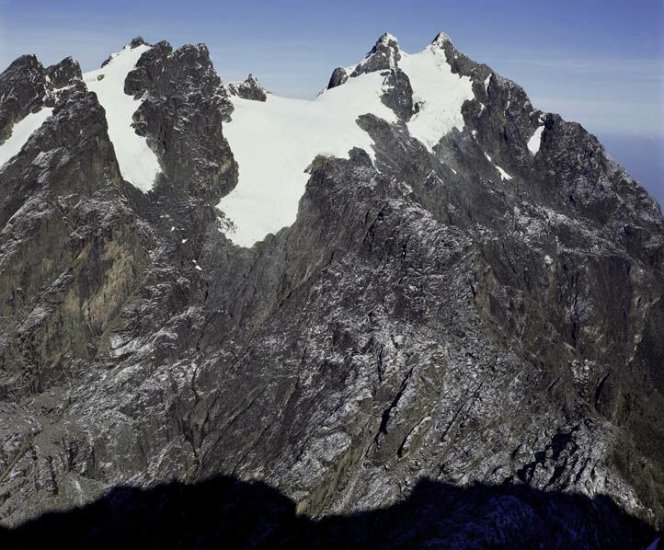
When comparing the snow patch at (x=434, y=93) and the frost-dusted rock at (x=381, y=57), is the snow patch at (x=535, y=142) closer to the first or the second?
the snow patch at (x=434, y=93)

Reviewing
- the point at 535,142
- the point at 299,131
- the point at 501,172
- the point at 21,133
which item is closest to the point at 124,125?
the point at 21,133

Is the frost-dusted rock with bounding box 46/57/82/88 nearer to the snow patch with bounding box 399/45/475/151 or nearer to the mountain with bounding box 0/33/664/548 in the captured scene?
the mountain with bounding box 0/33/664/548

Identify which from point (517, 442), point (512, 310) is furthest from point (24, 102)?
point (517, 442)

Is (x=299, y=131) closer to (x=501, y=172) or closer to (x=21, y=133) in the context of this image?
(x=21, y=133)

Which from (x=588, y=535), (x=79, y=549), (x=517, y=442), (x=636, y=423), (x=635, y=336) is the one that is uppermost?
(x=635, y=336)

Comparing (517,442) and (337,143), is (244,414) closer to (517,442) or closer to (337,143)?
(517,442)

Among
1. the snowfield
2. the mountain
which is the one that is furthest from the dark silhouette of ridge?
the snowfield
